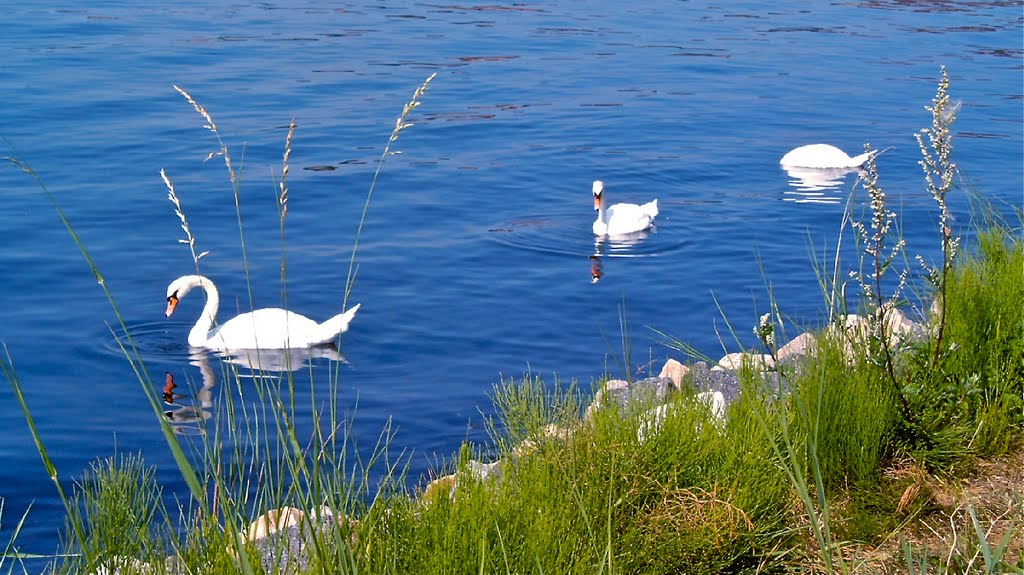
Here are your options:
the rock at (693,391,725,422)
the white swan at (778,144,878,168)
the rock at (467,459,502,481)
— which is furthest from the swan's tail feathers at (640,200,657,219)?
the rock at (467,459,502,481)

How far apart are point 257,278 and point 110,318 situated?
1.41 meters

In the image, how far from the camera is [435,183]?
44.6 feet

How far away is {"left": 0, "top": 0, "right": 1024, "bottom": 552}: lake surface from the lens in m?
8.40

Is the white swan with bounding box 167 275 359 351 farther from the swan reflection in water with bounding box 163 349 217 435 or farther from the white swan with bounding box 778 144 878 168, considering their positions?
the white swan with bounding box 778 144 878 168

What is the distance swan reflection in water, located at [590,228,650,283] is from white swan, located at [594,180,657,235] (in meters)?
0.05

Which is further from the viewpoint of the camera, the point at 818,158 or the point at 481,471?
the point at 818,158

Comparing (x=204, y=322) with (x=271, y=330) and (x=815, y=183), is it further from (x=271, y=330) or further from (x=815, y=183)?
(x=815, y=183)

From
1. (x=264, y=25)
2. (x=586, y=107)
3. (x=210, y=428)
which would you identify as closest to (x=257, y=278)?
(x=210, y=428)

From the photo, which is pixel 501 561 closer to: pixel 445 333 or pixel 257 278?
pixel 445 333

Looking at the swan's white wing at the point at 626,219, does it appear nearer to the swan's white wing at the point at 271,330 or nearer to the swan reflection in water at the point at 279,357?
the swan reflection in water at the point at 279,357

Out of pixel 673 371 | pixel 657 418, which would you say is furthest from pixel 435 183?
pixel 657 418

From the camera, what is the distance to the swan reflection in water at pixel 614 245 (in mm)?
11453

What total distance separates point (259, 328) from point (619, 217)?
4.48 metres

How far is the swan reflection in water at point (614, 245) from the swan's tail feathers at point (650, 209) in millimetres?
174
